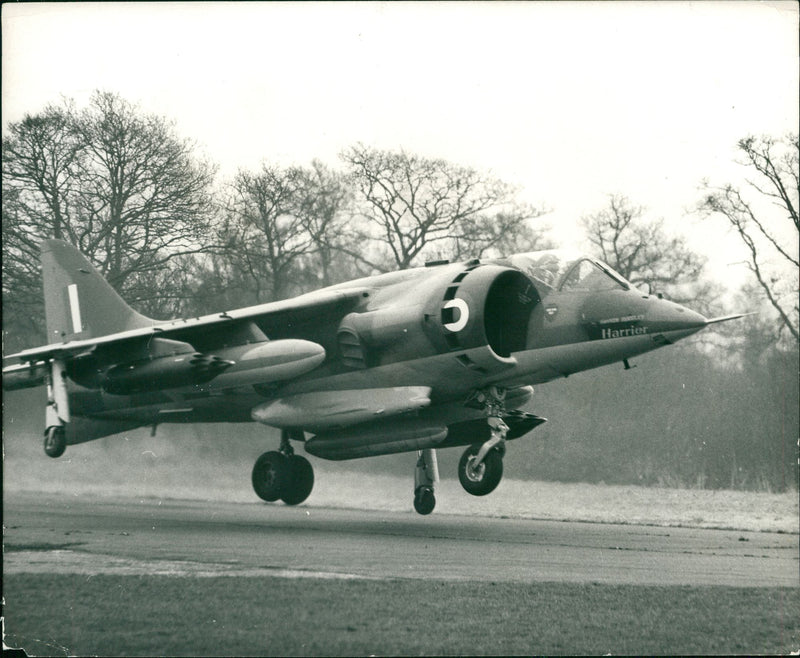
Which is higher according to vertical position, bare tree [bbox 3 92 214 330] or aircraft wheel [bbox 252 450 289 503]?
bare tree [bbox 3 92 214 330]

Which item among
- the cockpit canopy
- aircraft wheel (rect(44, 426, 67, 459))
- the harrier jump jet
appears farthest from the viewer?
the cockpit canopy

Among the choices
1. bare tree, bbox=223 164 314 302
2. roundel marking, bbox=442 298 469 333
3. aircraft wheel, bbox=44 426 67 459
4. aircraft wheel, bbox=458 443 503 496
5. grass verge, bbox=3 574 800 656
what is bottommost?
grass verge, bbox=3 574 800 656

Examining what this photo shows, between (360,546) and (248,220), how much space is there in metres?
5.91

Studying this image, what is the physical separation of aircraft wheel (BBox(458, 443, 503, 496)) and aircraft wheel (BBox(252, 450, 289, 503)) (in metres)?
3.40

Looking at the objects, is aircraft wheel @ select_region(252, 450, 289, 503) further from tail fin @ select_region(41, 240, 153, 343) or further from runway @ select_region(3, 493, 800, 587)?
tail fin @ select_region(41, 240, 153, 343)

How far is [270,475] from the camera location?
55.5 ft

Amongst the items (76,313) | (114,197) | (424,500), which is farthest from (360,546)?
(114,197)

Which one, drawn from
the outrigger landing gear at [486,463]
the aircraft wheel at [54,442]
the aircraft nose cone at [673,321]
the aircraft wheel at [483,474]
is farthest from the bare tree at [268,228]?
the aircraft nose cone at [673,321]

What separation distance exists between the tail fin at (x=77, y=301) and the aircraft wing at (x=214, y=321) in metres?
0.47

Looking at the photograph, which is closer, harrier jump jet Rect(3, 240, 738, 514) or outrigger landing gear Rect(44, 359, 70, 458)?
outrigger landing gear Rect(44, 359, 70, 458)

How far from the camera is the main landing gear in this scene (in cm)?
1686

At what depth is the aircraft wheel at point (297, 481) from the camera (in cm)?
1692

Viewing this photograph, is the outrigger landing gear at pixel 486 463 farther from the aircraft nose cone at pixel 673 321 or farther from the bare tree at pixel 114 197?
the bare tree at pixel 114 197

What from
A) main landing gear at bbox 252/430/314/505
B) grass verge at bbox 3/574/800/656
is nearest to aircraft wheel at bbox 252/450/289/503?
main landing gear at bbox 252/430/314/505
